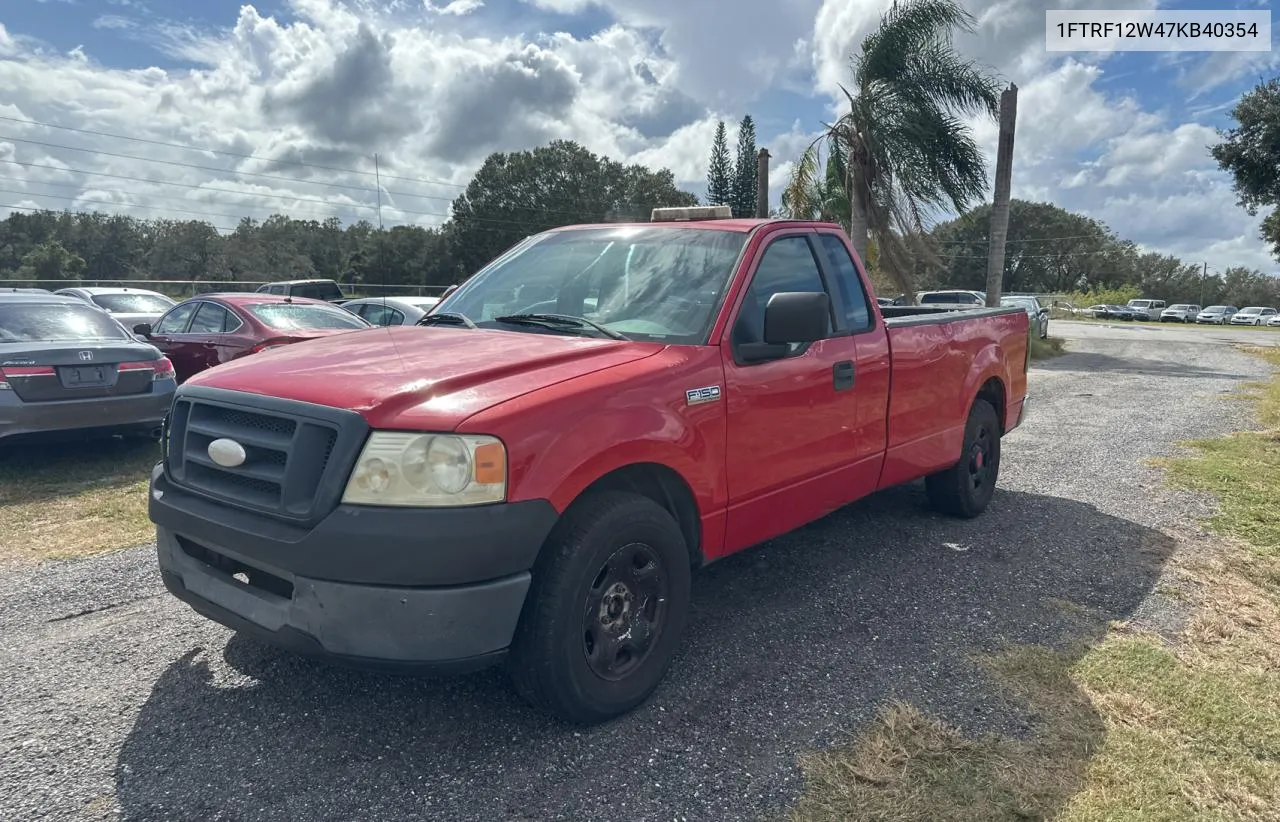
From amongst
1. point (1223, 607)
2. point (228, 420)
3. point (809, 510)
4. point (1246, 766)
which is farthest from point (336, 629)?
point (1223, 607)

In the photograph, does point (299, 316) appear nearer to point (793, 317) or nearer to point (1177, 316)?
point (793, 317)

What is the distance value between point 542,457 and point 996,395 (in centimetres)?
439

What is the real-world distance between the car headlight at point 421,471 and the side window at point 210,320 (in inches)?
288

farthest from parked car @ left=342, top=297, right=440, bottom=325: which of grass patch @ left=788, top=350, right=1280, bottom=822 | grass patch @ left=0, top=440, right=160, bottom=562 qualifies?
grass patch @ left=788, top=350, right=1280, bottom=822

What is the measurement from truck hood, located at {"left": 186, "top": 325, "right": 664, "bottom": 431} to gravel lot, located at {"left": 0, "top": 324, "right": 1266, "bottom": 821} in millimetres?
1195

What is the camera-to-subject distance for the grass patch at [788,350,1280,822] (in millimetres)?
2604

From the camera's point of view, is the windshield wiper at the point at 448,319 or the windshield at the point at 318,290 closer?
the windshield wiper at the point at 448,319

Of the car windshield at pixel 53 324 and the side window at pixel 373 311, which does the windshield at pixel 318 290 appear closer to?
the side window at pixel 373 311

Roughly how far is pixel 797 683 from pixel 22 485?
6.49 m

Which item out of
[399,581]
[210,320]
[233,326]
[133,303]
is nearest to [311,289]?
[133,303]

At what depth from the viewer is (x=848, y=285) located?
454cm

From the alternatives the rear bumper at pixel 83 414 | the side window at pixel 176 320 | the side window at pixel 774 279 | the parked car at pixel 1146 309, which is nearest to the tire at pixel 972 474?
the side window at pixel 774 279

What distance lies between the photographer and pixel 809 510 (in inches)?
161

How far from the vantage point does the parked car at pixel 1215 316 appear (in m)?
60.9
